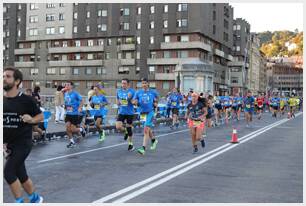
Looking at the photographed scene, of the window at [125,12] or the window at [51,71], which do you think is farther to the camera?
the window at [51,71]

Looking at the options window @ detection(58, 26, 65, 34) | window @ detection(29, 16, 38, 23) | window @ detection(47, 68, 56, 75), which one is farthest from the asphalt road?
window @ detection(29, 16, 38, 23)

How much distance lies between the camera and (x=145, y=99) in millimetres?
12633

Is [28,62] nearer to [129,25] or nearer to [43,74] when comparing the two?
[43,74]

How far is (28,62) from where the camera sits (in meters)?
82.6

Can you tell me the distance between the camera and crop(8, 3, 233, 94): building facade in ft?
237

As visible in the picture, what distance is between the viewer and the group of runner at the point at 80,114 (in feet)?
18.7

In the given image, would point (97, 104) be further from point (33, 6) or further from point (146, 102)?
point (33, 6)

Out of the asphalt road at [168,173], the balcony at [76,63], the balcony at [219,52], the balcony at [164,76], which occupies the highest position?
the balcony at [219,52]

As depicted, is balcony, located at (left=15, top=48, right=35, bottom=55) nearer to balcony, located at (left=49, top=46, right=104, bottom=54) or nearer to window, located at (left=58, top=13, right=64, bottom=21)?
balcony, located at (left=49, top=46, right=104, bottom=54)

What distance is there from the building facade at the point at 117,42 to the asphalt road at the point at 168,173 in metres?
57.3

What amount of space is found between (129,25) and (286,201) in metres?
70.1

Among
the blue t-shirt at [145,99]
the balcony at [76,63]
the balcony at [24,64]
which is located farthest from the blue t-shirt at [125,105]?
the balcony at [24,64]

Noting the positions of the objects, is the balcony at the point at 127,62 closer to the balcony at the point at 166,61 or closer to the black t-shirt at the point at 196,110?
the balcony at the point at 166,61

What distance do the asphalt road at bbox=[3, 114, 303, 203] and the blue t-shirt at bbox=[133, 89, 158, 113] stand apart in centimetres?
117
